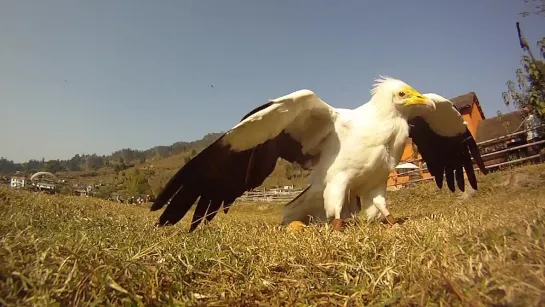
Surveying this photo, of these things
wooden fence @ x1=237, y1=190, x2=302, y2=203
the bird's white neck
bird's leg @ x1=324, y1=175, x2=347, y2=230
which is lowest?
wooden fence @ x1=237, y1=190, x2=302, y2=203

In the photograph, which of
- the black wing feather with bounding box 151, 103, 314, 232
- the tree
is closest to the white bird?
the black wing feather with bounding box 151, 103, 314, 232

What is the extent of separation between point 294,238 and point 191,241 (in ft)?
2.45

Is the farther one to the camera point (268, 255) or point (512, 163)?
point (512, 163)

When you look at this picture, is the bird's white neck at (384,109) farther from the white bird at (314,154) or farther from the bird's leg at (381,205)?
the bird's leg at (381,205)

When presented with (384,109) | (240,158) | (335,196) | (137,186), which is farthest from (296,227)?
(137,186)

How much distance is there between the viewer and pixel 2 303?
138 centimetres

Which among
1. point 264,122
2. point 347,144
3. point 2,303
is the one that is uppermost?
point 264,122

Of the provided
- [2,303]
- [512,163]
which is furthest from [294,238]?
[512,163]

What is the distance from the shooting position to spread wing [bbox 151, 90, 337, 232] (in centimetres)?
439

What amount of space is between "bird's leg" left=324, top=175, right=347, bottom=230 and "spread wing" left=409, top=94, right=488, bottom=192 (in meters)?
1.84

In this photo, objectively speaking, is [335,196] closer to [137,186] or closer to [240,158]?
[240,158]

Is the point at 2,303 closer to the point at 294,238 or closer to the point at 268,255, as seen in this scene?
the point at 268,255

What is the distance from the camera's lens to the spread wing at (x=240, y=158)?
439 centimetres

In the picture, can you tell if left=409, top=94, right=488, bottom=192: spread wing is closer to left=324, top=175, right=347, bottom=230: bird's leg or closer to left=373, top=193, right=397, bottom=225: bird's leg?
left=373, top=193, right=397, bottom=225: bird's leg
